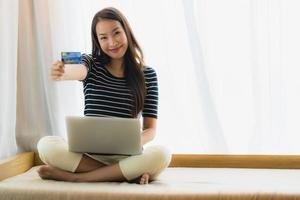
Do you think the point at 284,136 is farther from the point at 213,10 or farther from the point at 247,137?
the point at 213,10

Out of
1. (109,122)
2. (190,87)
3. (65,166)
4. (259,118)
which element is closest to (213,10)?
(190,87)

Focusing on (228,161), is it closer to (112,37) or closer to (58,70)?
(112,37)

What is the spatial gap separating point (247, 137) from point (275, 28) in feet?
1.53

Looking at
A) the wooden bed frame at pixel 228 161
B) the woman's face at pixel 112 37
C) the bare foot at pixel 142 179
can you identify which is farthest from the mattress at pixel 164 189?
the woman's face at pixel 112 37

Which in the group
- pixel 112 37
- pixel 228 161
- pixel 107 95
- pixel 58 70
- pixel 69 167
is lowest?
pixel 228 161

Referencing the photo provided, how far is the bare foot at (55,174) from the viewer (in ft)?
5.08

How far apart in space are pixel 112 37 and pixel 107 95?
0.72 ft

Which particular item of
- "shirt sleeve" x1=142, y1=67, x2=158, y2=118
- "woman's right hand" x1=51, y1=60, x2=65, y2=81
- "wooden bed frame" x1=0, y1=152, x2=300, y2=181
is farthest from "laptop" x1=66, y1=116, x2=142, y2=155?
"wooden bed frame" x1=0, y1=152, x2=300, y2=181

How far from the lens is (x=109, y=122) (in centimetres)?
146

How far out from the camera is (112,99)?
1.70 metres

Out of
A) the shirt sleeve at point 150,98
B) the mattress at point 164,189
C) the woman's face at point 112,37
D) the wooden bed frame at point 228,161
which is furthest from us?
the wooden bed frame at point 228,161

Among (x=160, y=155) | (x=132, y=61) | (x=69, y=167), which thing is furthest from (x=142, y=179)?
(x=132, y=61)

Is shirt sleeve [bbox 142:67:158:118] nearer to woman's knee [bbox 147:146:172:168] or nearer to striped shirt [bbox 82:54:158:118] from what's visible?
striped shirt [bbox 82:54:158:118]

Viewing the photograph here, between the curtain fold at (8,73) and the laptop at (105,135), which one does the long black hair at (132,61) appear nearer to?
the laptop at (105,135)
